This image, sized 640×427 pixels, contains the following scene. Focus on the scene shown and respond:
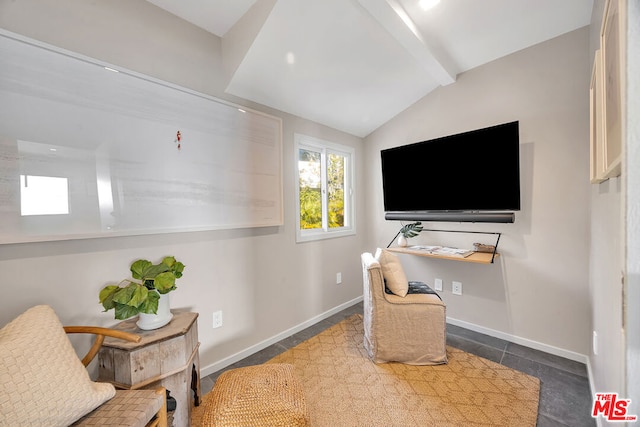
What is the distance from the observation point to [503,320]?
238 cm

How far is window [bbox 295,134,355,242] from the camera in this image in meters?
2.71

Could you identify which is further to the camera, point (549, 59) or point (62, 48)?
point (549, 59)

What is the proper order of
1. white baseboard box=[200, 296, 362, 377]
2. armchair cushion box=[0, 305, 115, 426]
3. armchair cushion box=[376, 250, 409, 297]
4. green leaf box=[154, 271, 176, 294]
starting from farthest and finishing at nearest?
1. armchair cushion box=[376, 250, 409, 297]
2. white baseboard box=[200, 296, 362, 377]
3. green leaf box=[154, 271, 176, 294]
4. armchair cushion box=[0, 305, 115, 426]

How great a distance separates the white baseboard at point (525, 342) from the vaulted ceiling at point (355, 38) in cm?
Result: 248

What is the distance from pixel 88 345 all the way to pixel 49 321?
18.2 inches

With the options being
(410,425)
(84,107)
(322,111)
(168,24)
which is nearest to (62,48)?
(84,107)

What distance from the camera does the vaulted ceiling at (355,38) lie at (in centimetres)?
168

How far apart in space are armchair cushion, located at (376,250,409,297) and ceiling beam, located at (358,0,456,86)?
1677 mm

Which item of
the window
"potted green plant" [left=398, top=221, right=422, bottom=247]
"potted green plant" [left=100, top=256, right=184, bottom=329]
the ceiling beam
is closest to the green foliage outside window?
the window

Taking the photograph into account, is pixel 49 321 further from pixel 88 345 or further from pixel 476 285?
pixel 476 285

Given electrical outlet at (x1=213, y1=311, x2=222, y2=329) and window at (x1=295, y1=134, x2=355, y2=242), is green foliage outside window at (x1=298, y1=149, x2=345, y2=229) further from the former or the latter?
electrical outlet at (x1=213, y1=311, x2=222, y2=329)

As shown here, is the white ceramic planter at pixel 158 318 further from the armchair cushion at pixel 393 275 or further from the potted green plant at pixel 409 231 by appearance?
the potted green plant at pixel 409 231

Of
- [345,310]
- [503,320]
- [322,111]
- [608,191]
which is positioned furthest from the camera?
[345,310]

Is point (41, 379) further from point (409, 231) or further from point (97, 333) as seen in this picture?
point (409, 231)
